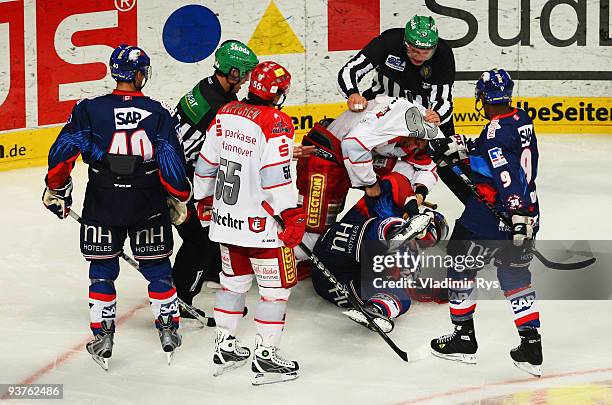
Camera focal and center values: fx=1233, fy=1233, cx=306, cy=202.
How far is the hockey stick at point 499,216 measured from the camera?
532 cm

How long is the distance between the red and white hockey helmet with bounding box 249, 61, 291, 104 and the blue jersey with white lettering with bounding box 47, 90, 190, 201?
43 cm

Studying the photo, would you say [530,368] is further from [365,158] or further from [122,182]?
[122,182]

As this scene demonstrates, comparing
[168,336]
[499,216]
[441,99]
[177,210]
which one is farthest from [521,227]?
[441,99]

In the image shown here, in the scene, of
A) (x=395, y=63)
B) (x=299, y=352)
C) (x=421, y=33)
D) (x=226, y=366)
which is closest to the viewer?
(x=226, y=366)

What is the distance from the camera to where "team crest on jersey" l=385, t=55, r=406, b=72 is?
6.89 metres

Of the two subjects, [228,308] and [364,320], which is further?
[364,320]

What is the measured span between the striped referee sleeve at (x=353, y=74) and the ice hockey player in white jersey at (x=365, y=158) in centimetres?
37

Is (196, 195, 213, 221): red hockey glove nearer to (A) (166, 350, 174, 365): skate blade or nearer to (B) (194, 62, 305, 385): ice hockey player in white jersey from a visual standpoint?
(B) (194, 62, 305, 385): ice hockey player in white jersey

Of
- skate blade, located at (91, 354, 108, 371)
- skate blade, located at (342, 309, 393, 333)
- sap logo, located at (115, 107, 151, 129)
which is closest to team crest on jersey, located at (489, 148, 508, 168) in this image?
skate blade, located at (342, 309, 393, 333)

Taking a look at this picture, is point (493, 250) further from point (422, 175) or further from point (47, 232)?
point (47, 232)

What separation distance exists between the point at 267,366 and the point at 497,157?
52.5 inches

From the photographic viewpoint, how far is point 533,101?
385 inches

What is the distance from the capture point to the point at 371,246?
6.18m

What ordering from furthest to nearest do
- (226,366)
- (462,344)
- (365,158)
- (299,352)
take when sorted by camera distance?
1. (365,158)
2. (299,352)
3. (462,344)
4. (226,366)
